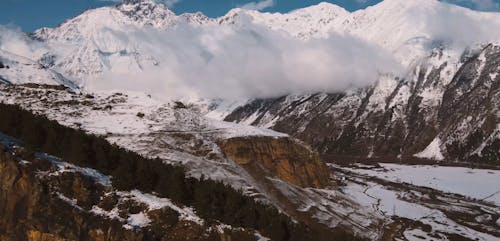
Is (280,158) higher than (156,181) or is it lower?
higher

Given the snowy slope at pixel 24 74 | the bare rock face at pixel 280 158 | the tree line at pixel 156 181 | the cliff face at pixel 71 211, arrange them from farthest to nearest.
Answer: the snowy slope at pixel 24 74 < the bare rock face at pixel 280 158 < the tree line at pixel 156 181 < the cliff face at pixel 71 211

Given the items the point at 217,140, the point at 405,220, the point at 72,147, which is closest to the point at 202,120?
the point at 217,140

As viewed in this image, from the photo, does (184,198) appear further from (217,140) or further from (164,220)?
(217,140)

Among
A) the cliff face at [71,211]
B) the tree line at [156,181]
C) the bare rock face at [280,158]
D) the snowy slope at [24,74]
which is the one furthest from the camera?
the snowy slope at [24,74]

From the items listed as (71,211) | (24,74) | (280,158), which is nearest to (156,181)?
(71,211)

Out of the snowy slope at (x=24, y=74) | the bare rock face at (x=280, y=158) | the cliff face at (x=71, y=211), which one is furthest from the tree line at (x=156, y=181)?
the snowy slope at (x=24, y=74)

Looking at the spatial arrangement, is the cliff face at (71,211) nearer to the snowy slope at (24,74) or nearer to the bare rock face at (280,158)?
the bare rock face at (280,158)

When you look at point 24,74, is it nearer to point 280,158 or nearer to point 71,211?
point 280,158
